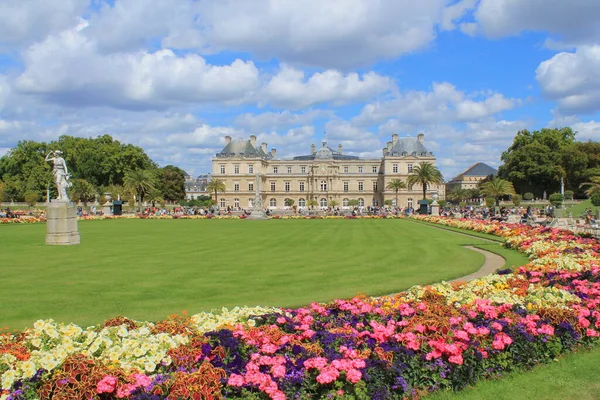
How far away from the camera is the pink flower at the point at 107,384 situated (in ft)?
14.8

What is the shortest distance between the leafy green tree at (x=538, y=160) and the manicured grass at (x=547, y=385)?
7200 centimetres

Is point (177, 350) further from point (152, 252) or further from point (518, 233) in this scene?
point (518, 233)

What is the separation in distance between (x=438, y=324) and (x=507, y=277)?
496cm

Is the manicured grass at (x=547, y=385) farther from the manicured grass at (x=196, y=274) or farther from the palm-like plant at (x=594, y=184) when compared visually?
the palm-like plant at (x=594, y=184)

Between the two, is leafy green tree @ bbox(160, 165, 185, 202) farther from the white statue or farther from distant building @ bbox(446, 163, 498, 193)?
distant building @ bbox(446, 163, 498, 193)

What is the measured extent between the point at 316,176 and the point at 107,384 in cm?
10661

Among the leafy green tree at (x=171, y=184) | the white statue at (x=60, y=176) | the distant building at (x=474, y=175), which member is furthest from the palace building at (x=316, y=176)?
the white statue at (x=60, y=176)

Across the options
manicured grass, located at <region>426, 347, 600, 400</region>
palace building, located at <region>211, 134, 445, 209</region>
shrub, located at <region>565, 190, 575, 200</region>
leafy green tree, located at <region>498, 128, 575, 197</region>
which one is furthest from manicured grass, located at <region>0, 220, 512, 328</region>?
palace building, located at <region>211, 134, 445, 209</region>

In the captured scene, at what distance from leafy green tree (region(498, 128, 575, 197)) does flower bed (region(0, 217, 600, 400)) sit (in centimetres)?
7160

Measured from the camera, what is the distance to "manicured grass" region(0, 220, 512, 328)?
9266 mm

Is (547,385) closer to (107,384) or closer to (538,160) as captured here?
(107,384)

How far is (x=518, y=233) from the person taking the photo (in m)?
21.0

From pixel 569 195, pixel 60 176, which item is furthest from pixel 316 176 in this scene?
pixel 60 176

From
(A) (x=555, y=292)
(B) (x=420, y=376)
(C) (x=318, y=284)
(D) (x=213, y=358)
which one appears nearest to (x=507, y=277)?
(A) (x=555, y=292)
